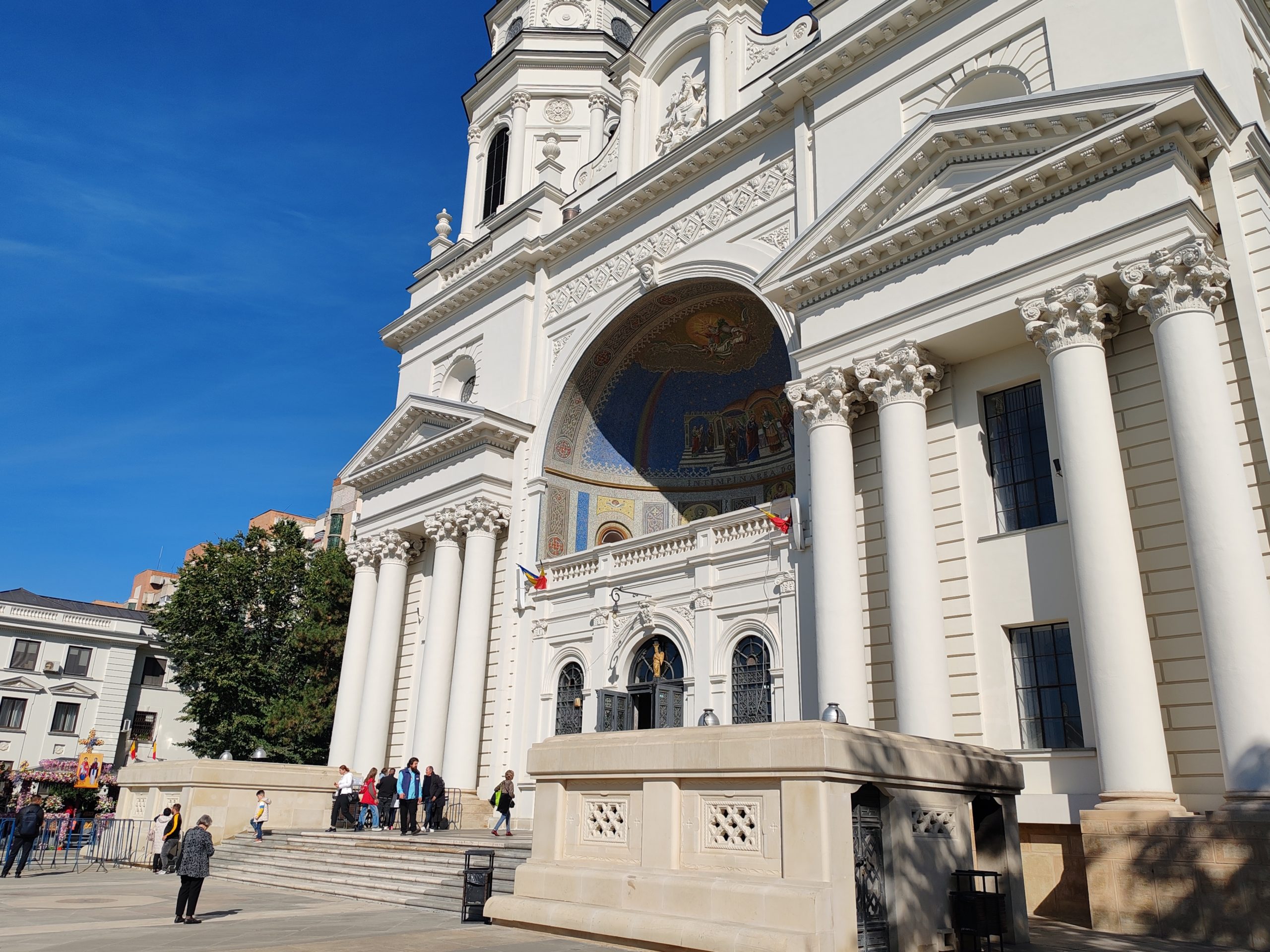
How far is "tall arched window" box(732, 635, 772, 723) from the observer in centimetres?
1980

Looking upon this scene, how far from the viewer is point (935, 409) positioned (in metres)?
17.1

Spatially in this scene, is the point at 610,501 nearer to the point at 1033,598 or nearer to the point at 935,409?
the point at 935,409

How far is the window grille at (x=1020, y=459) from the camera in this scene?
15805mm

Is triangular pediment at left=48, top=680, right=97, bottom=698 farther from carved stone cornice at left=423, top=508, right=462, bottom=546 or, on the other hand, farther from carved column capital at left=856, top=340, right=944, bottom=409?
carved column capital at left=856, top=340, right=944, bottom=409

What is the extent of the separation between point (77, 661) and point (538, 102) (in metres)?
36.3

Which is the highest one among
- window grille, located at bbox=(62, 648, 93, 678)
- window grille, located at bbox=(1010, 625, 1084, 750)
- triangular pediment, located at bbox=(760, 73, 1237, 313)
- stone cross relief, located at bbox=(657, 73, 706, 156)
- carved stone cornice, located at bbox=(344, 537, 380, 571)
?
stone cross relief, located at bbox=(657, 73, 706, 156)

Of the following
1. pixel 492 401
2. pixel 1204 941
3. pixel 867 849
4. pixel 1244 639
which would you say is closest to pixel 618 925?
pixel 867 849

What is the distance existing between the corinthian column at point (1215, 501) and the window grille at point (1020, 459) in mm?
2582

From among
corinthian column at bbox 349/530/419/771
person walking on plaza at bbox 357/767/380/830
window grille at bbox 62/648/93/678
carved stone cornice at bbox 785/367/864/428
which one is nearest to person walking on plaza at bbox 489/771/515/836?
person walking on plaza at bbox 357/767/380/830

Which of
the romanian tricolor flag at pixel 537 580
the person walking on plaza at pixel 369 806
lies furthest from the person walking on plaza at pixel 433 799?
the romanian tricolor flag at pixel 537 580

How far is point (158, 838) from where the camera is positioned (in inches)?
787

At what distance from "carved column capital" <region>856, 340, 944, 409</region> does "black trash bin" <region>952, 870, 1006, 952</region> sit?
8803 mm

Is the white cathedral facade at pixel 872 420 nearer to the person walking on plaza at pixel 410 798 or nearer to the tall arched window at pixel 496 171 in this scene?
the person walking on plaza at pixel 410 798

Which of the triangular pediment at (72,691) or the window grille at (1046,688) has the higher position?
the triangular pediment at (72,691)
